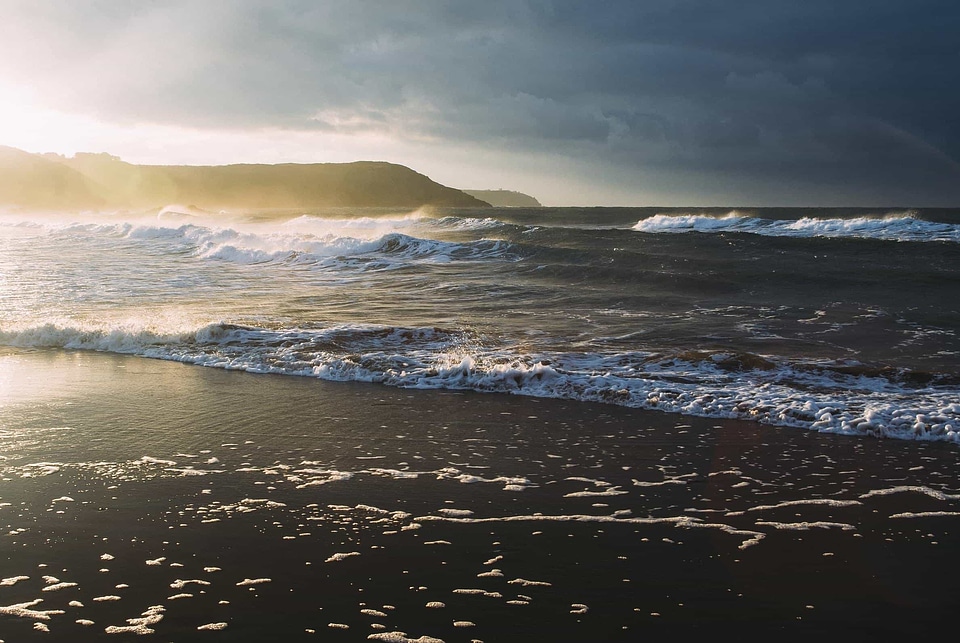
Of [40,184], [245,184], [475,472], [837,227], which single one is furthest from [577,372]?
[245,184]

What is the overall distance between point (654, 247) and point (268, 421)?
2499 centimetres

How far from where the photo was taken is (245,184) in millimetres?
157500

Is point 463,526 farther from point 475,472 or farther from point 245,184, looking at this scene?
point 245,184

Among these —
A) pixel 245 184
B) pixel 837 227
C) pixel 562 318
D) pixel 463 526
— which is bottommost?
pixel 463 526

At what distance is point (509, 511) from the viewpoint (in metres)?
5.05

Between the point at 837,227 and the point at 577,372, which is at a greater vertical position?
the point at 837,227

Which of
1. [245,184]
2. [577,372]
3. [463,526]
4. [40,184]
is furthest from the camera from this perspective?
[245,184]

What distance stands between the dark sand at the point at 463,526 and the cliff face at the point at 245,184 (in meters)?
141

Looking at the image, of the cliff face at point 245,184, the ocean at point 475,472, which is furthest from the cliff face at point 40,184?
the ocean at point 475,472

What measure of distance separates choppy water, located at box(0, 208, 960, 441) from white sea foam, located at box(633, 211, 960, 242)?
84.5 inches

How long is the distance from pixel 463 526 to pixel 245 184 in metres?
164

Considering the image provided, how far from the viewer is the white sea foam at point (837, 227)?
1257 inches

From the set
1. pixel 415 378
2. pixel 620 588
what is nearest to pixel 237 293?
pixel 415 378

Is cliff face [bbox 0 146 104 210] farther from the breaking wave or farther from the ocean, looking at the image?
the ocean
